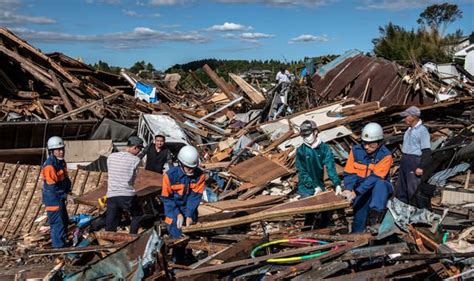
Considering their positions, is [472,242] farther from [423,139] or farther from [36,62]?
[36,62]

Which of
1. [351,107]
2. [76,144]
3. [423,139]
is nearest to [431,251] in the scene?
[423,139]

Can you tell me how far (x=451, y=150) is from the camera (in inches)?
366

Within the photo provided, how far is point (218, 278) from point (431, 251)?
1.79 m

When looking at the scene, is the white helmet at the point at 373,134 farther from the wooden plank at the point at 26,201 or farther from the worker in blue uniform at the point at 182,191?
the wooden plank at the point at 26,201

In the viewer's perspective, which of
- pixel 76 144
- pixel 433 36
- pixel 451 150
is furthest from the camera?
pixel 433 36

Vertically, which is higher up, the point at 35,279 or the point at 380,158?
the point at 380,158

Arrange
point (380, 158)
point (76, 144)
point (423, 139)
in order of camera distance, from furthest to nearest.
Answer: point (76, 144) → point (423, 139) → point (380, 158)

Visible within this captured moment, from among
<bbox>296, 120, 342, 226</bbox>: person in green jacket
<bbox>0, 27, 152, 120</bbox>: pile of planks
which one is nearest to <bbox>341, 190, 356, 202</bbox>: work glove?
<bbox>296, 120, 342, 226</bbox>: person in green jacket

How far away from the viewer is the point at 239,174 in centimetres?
966

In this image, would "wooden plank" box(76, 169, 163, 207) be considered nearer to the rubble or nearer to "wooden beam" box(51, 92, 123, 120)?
the rubble

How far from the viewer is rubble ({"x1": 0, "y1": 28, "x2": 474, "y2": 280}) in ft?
14.9

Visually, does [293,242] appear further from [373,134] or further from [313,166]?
[373,134]

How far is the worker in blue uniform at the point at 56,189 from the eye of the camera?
6.90 metres

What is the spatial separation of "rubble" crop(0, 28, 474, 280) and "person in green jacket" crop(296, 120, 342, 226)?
35 centimetres
